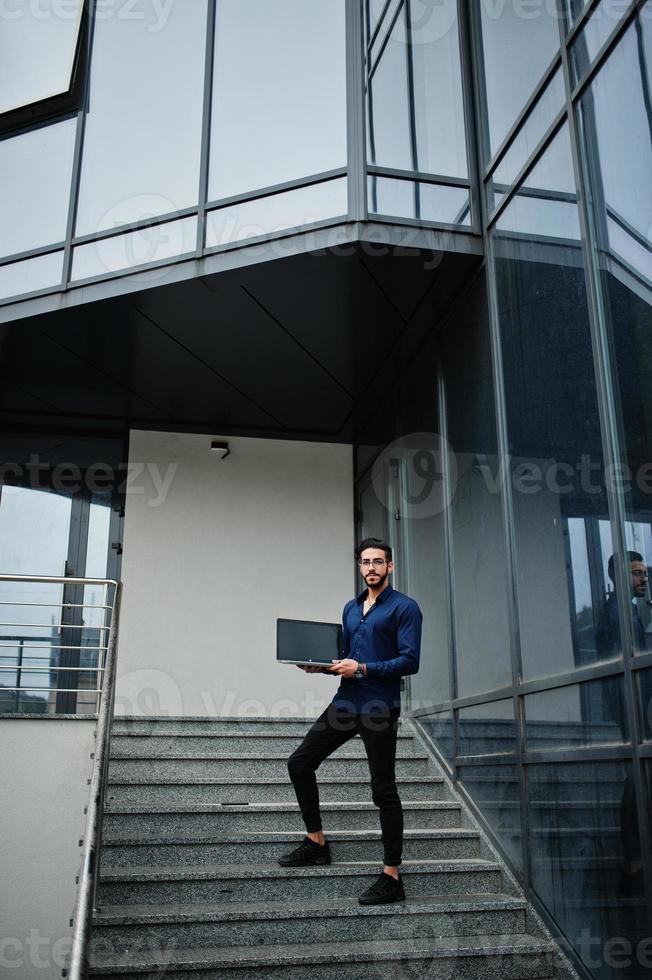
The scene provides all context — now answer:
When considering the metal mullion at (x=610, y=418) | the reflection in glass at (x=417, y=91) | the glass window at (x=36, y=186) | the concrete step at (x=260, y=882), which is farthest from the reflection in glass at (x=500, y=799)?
the glass window at (x=36, y=186)

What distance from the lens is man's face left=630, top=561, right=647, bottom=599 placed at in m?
3.27

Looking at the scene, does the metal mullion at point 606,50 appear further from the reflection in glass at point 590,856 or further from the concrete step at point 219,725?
the concrete step at point 219,725

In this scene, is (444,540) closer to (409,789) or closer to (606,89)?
(409,789)

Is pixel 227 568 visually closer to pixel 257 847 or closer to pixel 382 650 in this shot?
pixel 257 847

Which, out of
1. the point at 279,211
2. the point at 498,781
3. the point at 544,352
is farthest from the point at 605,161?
the point at 498,781

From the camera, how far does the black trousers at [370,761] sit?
3.91m

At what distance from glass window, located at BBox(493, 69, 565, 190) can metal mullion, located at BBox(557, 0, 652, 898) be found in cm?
15

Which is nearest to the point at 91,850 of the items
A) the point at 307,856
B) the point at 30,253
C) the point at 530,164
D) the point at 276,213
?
the point at 307,856

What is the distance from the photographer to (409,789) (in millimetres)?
5141

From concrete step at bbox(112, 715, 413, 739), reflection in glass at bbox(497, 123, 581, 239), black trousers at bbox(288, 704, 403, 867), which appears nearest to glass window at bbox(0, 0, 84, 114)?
reflection in glass at bbox(497, 123, 581, 239)

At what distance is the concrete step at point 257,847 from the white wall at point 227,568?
3.38 meters

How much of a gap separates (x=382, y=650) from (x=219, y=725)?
221 cm

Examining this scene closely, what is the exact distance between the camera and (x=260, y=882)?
13.1 feet

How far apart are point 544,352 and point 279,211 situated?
7.00 ft
